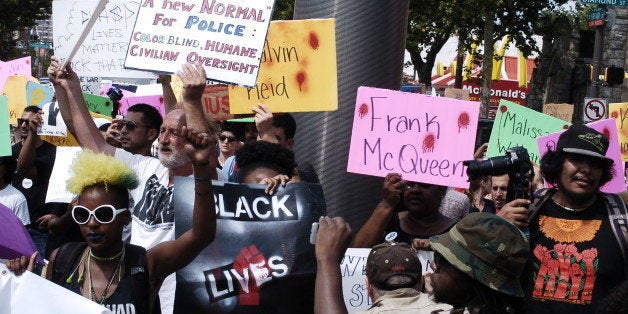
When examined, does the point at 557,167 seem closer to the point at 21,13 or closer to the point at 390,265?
the point at 390,265

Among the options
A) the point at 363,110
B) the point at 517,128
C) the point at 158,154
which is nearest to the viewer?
the point at 158,154

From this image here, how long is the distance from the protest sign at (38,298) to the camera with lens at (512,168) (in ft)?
4.99

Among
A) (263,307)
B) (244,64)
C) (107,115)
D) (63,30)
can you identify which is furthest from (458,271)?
(107,115)

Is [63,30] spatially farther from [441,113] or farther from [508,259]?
[508,259]

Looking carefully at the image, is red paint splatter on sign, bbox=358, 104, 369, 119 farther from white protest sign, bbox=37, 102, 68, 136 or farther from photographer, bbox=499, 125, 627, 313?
white protest sign, bbox=37, 102, 68, 136

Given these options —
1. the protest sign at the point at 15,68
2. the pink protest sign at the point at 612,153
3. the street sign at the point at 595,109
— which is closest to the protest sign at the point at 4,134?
the pink protest sign at the point at 612,153

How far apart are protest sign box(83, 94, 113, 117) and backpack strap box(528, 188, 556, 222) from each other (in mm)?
5486

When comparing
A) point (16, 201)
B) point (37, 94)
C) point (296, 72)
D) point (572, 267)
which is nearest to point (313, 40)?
point (296, 72)

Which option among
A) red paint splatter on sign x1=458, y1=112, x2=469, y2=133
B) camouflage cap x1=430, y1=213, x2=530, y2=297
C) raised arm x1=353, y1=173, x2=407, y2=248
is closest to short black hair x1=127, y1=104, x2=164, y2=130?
raised arm x1=353, y1=173, x2=407, y2=248

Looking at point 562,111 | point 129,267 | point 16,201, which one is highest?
point 129,267

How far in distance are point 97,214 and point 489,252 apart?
1464 millimetres

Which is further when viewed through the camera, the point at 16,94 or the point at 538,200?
the point at 16,94

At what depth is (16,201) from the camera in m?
7.34

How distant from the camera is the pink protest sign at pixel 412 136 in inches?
217
